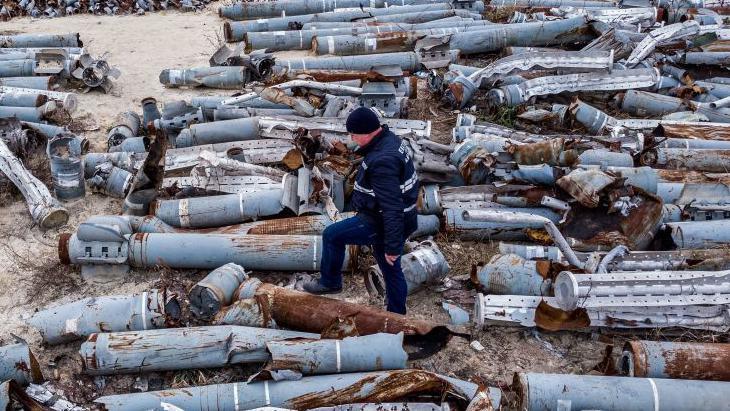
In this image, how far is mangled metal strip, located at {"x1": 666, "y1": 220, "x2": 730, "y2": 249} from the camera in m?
5.67

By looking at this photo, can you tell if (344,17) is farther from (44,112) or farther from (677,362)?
(677,362)

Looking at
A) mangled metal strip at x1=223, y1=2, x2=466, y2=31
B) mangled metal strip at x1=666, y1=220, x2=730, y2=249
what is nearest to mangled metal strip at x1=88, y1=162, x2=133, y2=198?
mangled metal strip at x1=223, y1=2, x2=466, y2=31

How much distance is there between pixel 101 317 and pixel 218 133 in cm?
297

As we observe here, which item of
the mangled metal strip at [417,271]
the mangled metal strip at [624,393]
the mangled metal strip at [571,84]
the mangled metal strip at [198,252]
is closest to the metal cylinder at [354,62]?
the mangled metal strip at [571,84]

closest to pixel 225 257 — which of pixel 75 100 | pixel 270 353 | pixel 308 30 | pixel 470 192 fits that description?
pixel 270 353

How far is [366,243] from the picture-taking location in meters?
4.89

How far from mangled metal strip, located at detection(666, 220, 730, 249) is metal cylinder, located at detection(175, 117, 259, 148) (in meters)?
4.52

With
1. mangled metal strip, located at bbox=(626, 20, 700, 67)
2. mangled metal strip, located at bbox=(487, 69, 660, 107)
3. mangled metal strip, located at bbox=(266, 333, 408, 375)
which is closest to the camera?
mangled metal strip, located at bbox=(266, 333, 408, 375)

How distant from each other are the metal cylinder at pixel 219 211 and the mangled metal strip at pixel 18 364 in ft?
6.52

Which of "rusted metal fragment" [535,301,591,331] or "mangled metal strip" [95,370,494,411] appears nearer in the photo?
"mangled metal strip" [95,370,494,411]

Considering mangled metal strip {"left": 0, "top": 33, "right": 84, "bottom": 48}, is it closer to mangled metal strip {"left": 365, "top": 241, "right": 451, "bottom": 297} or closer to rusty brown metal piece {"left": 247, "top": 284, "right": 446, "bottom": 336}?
rusty brown metal piece {"left": 247, "top": 284, "right": 446, "bottom": 336}

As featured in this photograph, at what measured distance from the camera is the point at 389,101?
8008 millimetres

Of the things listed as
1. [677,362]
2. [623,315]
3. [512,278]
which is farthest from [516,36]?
[677,362]

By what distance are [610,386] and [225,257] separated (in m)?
3.26
